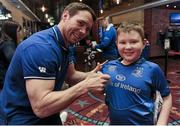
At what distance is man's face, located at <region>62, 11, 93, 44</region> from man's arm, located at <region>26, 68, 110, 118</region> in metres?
0.32

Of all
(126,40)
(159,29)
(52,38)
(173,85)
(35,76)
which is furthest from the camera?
(159,29)

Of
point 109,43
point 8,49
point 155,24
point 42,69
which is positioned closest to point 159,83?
point 42,69

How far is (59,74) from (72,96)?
24 cm

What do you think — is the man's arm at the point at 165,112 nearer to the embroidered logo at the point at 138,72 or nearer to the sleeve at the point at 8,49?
the embroidered logo at the point at 138,72

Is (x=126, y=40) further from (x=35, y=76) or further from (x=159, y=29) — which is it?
(x=159, y=29)

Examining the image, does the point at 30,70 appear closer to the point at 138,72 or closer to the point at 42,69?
the point at 42,69

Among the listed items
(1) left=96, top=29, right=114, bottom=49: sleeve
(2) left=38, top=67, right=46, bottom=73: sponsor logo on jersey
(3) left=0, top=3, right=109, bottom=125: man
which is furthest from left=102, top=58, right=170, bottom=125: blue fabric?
(1) left=96, top=29, right=114, bottom=49: sleeve

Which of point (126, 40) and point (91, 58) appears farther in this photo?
point (91, 58)

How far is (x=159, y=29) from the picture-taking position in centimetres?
1312

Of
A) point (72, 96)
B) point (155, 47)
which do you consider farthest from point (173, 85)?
point (155, 47)

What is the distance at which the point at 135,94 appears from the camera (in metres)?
1.60

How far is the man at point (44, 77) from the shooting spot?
136 cm

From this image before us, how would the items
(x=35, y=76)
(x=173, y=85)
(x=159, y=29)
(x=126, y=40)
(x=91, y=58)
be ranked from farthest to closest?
(x=159, y=29) < (x=91, y=58) < (x=173, y=85) < (x=126, y=40) < (x=35, y=76)

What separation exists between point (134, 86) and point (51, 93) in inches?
21.0
